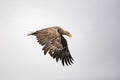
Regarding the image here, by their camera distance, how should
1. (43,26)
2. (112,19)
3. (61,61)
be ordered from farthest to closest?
(112,19)
(43,26)
(61,61)

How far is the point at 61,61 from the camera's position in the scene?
2.80m

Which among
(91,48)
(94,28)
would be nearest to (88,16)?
(94,28)

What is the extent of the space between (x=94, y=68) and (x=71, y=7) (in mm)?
757

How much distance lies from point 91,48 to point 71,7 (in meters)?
0.53

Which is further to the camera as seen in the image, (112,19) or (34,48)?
(112,19)

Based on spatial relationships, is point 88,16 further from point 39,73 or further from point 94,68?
point 39,73

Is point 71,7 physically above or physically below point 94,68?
above

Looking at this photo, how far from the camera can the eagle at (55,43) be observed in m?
2.72

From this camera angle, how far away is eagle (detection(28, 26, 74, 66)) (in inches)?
107

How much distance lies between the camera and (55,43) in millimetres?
2742

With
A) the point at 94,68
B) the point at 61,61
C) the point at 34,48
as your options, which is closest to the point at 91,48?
the point at 94,68

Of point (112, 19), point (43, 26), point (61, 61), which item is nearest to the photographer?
point (61, 61)

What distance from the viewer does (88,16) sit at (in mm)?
3129

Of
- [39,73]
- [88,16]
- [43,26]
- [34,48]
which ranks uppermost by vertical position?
[88,16]
